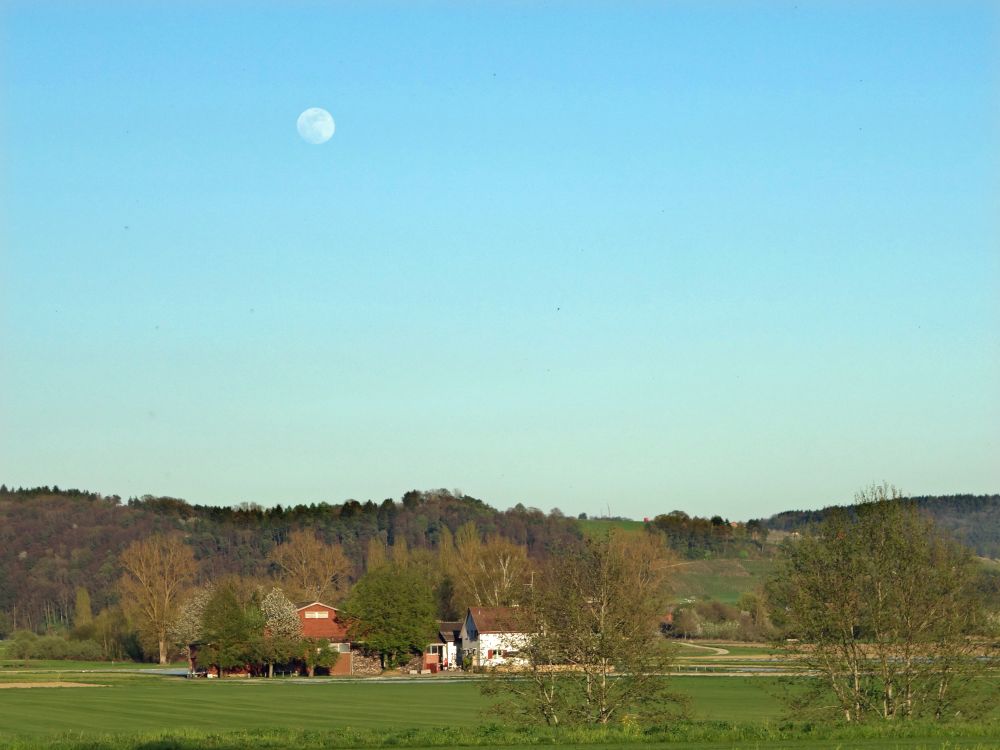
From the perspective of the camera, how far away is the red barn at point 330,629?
12800 cm

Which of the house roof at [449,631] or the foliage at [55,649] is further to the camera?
A: the foliage at [55,649]

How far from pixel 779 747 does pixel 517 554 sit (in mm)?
140159

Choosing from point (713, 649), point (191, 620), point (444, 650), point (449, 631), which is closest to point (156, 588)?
point (191, 620)

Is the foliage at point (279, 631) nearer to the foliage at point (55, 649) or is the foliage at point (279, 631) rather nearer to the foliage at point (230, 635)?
the foliage at point (230, 635)

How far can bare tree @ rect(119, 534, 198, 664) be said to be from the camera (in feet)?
533

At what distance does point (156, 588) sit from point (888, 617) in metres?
139

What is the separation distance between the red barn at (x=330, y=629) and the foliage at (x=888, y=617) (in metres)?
92.2

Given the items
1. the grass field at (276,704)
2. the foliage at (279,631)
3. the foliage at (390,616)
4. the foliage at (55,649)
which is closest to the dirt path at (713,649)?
the foliage at (390,616)

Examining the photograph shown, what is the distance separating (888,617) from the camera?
131 ft

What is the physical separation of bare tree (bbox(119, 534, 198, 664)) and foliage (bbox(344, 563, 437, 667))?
39.7 m

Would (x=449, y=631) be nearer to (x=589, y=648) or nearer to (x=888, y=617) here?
(x=589, y=648)

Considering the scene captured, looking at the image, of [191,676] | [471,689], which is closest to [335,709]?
[471,689]

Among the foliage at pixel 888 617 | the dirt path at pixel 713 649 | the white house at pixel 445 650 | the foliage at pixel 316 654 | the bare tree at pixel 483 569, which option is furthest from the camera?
the bare tree at pixel 483 569

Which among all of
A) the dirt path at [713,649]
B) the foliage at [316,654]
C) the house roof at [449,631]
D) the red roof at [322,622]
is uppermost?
the red roof at [322,622]
